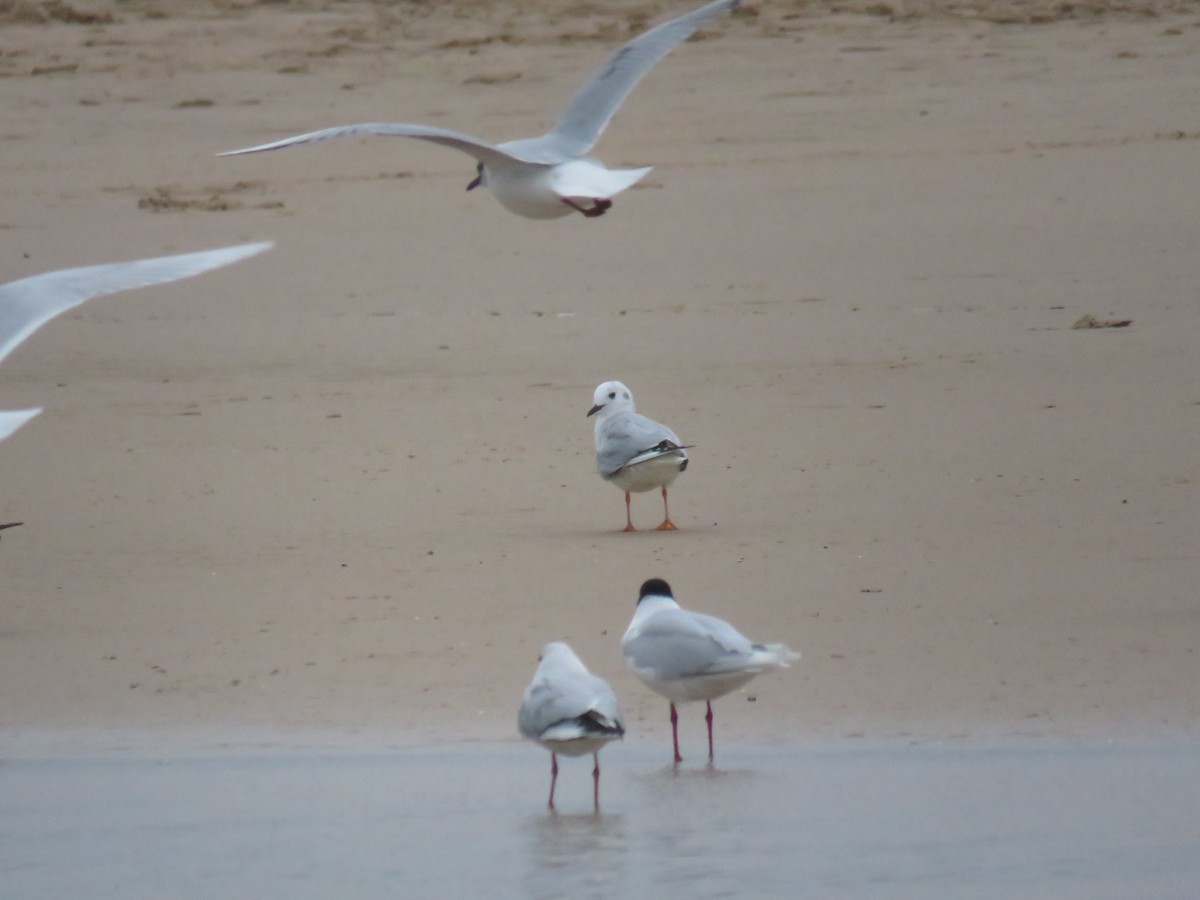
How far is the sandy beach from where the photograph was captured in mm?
6305

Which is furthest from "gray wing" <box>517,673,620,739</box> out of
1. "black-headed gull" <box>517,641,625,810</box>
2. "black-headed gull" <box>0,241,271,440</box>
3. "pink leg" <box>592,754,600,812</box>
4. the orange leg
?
the orange leg

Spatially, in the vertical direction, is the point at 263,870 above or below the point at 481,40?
below

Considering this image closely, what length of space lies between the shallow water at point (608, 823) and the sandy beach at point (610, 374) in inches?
8.7

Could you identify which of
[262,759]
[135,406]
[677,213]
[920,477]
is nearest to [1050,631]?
[920,477]

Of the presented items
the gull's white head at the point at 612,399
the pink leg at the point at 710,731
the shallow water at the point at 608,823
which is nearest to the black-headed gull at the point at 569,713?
the shallow water at the point at 608,823

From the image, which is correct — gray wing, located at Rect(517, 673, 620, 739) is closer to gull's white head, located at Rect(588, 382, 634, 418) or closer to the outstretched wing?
the outstretched wing

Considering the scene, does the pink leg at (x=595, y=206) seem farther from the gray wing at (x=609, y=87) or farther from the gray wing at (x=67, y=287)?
the gray wing at (x=67, y=287)

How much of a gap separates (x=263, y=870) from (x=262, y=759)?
2.14 feet

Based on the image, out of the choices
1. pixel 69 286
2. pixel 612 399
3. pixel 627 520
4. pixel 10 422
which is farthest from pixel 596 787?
pixel 612 399

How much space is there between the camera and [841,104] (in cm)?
1533

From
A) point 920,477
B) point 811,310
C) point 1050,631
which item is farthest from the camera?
point 811,310

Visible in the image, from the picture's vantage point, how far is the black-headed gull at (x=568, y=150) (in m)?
7.86

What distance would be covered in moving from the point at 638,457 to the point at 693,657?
2.17 m

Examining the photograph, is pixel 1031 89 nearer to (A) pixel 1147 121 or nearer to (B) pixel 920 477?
(A) pixel 1147 121
